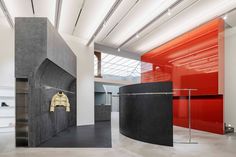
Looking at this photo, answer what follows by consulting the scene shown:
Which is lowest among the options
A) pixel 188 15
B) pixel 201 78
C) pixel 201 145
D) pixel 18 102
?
pixel 201 145

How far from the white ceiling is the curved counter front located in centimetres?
282

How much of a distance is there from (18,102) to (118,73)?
346 inches

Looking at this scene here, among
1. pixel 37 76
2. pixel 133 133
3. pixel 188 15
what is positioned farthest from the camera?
pixel 188 15

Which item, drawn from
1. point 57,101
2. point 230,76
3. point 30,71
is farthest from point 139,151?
point 230,76

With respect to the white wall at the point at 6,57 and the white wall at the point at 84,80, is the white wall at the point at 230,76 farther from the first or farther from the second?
the white wall at the point at 6,57

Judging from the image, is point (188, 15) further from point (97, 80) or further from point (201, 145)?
point (97, 80)

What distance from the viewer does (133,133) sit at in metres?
6.26

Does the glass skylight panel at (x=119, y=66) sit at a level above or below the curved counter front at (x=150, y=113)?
above

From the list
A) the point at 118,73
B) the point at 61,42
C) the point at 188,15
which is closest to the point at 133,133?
→ the point at 61,42

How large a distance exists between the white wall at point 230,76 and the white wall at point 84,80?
643cm

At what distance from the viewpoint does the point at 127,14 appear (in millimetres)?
7332

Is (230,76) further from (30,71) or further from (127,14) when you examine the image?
(30,71)

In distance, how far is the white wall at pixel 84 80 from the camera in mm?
9797

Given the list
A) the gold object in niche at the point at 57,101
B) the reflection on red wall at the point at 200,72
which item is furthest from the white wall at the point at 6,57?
the reflection on red wall at the point at 200,72
